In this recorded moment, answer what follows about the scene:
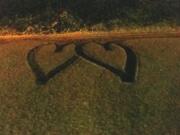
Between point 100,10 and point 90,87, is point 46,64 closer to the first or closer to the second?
point 90,87

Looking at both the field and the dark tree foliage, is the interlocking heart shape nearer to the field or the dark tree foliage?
the field

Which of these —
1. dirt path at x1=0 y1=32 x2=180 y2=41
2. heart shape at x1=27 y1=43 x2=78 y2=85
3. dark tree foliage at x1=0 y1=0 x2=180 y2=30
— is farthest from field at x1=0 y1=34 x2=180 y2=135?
dark tree foliage at x1=0 y1=0 x2=180 y2=30

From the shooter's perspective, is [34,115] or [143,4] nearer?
[34,115]

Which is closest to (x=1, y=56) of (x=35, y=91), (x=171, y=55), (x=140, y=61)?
(x=35, y=91)

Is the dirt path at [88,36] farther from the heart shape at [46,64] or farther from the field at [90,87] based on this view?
the heart shape at [46,64]

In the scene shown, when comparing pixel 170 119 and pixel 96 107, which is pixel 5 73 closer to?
pixel 96 107

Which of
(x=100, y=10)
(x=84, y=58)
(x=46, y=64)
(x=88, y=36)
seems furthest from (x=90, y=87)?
(x=100, y=10)

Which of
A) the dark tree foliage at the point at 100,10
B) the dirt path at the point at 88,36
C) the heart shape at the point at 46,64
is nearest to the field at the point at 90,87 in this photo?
the heart shape at the point at 46,64
